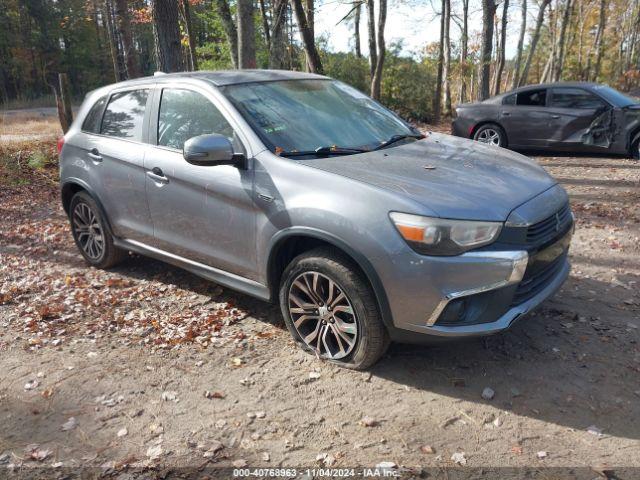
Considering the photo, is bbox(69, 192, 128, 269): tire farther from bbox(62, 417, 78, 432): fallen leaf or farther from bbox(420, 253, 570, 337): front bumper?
bbox(420, 253, 570, 337): front bumper

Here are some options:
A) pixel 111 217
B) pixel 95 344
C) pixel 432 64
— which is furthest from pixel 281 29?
pixel 95 344

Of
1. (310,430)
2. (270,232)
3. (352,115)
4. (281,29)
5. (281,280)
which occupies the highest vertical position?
(281,29)

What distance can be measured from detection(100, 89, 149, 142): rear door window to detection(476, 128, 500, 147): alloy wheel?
836 centimetres

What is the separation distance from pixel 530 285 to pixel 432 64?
18.8 meters

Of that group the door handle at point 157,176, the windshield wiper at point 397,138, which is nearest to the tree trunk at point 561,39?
the windshield wiper at point 397,138

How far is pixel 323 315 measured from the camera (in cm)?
362

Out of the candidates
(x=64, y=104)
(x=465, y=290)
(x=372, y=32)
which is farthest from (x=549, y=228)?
(x=372, y=32)

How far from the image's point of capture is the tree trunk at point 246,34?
992 cm

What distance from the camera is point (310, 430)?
3098 mm

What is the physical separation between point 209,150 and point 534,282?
2.23 metres

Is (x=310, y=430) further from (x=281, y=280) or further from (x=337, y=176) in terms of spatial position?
(x=337, y=176)

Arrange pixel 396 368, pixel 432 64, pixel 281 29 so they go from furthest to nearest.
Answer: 1. pixel 432 64
2. pixel 281 29
3. pixel 396 368

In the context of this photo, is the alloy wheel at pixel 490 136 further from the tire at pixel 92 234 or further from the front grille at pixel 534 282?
the tire at pixel 92 234

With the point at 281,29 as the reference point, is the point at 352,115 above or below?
below
